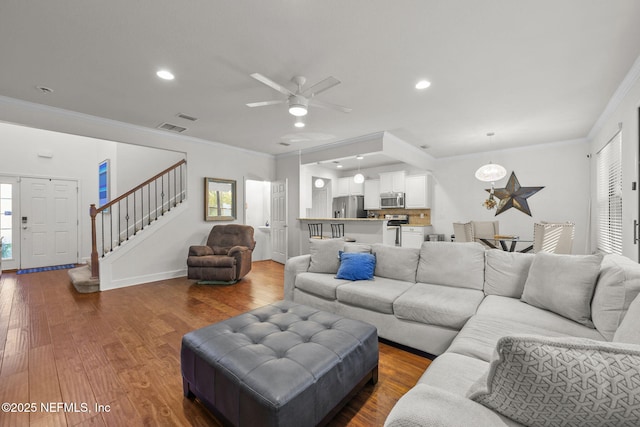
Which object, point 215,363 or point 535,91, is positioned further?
point 535,91

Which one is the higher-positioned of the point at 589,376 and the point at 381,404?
the point at 589,376

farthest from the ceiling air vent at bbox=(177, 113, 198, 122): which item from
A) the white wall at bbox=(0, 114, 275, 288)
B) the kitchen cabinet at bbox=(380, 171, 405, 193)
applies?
the kitchen cabinet at bbox=(380, 171, 405, 193)

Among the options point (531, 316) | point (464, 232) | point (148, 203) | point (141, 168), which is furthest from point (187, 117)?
point (464, 232)

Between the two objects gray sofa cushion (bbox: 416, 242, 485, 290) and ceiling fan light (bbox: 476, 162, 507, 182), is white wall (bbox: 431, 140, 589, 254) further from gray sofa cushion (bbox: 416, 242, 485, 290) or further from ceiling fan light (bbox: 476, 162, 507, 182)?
gray sofa cushion (bbox: 416, 242, 485, 290)

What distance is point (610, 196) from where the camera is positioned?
13.2ft

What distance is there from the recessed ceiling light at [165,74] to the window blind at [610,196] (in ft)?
17.6

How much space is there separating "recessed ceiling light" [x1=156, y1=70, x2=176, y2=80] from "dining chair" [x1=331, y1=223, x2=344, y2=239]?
3961 millimetres

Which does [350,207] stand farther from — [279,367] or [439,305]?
[279,367]

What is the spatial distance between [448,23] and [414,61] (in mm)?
532

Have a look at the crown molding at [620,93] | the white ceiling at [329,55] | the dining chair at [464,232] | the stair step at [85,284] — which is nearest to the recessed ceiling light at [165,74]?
the white ceiling at [329,55]

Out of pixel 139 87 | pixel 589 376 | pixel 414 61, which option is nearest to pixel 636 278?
pixel 589 376

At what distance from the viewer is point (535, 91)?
3279 millimetres

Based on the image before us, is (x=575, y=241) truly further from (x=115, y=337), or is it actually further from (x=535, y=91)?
(x=115, y=337)

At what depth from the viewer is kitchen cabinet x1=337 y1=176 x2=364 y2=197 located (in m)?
8.46
